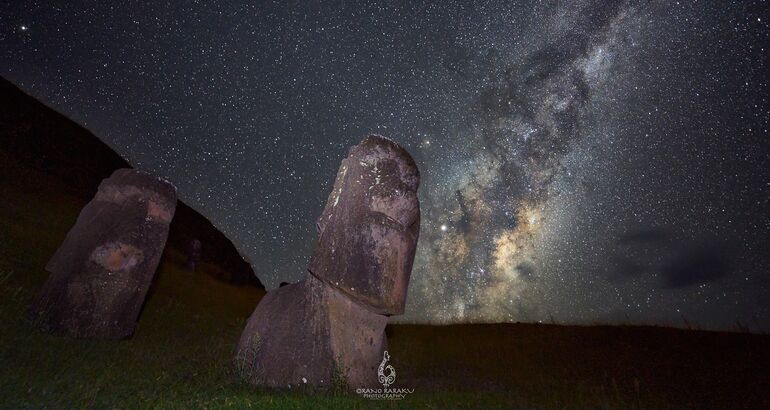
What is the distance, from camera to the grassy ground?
18.7ft

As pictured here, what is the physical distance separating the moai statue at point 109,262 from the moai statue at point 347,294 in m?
3.79

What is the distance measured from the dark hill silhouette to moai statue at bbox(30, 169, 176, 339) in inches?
769

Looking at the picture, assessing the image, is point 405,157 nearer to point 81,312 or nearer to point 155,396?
point 155,396

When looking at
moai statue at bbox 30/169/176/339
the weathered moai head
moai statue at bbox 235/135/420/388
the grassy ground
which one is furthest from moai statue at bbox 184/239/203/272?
the weathered moai head

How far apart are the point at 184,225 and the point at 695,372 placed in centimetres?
3554

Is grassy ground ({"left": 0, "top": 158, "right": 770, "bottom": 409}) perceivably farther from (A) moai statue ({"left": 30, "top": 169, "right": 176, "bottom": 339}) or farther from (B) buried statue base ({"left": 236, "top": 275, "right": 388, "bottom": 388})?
(A) moai statue ({"left": 30, "top": 169, "right": 176, "bottom": 339})

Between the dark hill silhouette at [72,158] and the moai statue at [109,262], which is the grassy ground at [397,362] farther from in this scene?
the dark hill silhouette at [72,158]

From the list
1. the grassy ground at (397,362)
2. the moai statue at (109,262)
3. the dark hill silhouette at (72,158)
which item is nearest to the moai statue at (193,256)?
the dark hill silhouette at (72,158)

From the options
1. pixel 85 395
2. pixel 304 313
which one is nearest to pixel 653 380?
pixel 304 313

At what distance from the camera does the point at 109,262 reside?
9.77 meters

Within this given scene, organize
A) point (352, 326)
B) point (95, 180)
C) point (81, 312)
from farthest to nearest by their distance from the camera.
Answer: point (95, 180) < point (81, 312) < point (352, 326)

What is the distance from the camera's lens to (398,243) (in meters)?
7.73

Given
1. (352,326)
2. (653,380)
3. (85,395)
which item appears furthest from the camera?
(653,380)

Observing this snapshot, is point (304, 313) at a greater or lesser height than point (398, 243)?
lesser
